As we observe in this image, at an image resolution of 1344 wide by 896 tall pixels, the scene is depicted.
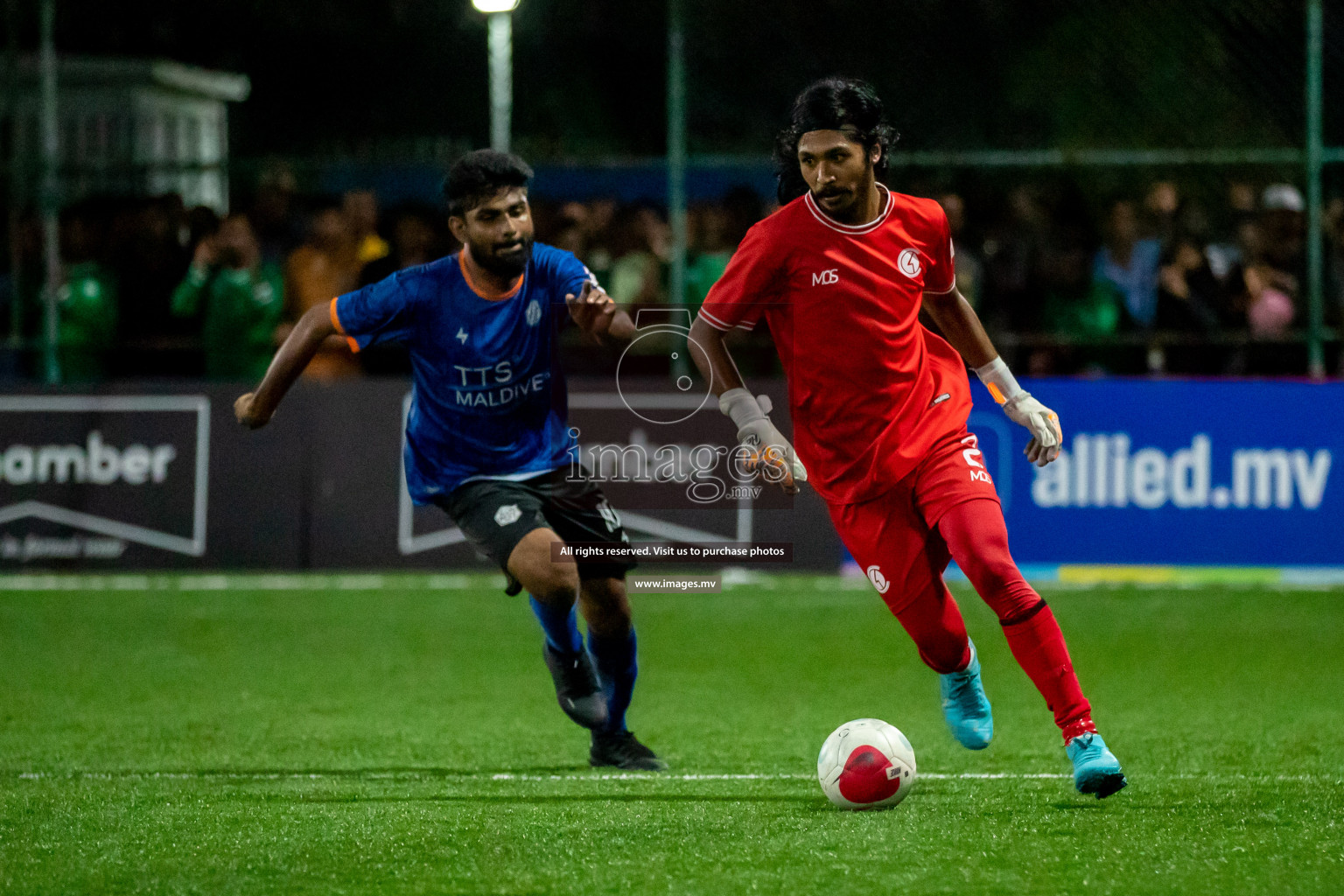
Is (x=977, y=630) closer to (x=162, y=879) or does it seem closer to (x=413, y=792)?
(x=413, y=792)

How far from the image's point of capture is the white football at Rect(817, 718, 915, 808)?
16.2ft

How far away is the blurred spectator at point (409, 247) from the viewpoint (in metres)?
11.4

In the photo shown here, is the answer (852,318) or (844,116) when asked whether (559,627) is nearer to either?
(852,318)

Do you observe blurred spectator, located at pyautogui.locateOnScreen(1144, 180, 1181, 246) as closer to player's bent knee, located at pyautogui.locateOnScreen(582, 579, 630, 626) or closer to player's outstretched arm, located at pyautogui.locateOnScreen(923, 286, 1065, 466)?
player's outstretched arm, located at pyautogui.locateOnScreen(923, 286, 1065, 466)

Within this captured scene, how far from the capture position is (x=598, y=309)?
549 centimetres

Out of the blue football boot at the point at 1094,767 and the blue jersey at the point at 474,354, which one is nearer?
the blue football boot at the point at 1094,767

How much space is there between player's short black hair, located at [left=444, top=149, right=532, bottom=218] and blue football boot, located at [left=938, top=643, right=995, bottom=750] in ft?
6.88

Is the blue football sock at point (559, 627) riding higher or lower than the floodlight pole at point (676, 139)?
lower

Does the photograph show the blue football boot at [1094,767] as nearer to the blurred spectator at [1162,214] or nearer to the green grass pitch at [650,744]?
the green grass pitch at [650,744]

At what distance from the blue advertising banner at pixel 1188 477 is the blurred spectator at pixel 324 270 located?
4227 mm

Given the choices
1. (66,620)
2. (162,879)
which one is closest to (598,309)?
(162,879)

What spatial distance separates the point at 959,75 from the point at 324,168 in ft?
14.5

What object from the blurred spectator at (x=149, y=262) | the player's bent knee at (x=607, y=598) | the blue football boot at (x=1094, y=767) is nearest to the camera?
the blue football boot at (x=1094, y=767)

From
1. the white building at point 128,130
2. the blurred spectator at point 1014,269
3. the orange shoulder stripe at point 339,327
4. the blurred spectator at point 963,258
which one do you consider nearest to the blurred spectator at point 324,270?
the white building at point 128,130
